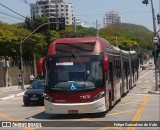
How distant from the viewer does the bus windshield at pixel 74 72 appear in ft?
56.3

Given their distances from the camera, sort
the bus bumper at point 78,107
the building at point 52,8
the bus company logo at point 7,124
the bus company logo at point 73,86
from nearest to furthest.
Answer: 1. the bus company logo at point 7,124
2. the bus bumper at point 78,107
3. the bus company logo at point 73,86
4. the building at point 52,8

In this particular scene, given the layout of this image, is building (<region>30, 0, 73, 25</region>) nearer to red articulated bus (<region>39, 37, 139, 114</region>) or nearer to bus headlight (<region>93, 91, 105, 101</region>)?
red articulated bus (<region>39, 37, 139, 114</region>)

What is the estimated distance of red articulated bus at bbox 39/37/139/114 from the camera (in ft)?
55.8

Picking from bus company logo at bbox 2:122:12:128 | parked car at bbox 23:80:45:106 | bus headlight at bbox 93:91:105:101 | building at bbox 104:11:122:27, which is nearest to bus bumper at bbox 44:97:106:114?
bus headlight at bbox 93:91:105:101

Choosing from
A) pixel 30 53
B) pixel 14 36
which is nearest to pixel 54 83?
pixel 14 36

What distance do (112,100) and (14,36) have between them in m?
42.8

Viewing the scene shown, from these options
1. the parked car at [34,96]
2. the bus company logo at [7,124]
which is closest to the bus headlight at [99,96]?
the bus company logo at [7,124]

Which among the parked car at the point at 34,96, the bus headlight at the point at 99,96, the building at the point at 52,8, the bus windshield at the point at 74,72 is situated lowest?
the parked car at the point at 34,96

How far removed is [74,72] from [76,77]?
24 cm

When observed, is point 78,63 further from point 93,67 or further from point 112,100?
point 112,100

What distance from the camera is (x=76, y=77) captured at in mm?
17219

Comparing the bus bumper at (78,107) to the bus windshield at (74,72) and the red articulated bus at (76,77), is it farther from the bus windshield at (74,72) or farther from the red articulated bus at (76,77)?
the bus windshield at (74,72)

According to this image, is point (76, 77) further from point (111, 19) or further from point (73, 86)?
point (111, 19)

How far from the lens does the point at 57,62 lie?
17.6m
